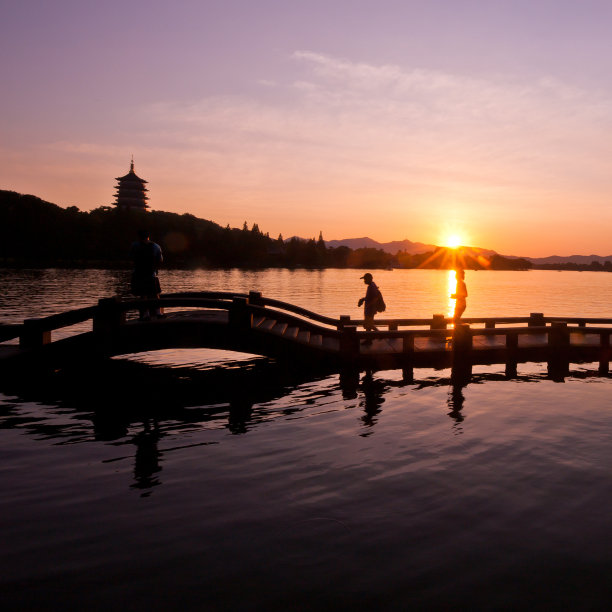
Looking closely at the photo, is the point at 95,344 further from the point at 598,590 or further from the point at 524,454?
the point at 598,590

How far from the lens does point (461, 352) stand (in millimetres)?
14953

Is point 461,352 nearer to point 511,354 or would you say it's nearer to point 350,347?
point 511,354

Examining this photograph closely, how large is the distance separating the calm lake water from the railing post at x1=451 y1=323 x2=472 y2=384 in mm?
2307

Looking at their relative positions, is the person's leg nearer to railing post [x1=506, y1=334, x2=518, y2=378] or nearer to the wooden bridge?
the wooden bridge

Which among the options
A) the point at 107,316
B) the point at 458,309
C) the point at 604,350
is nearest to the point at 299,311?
the point at 458,309

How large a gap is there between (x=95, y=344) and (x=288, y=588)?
10305mm

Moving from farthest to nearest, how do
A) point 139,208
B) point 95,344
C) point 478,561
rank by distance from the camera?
1. point 139,208
2. point 95,344
3. point 478,561

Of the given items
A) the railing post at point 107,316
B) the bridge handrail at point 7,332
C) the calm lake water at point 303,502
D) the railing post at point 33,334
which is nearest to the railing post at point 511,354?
the calm lake water at point 303,502

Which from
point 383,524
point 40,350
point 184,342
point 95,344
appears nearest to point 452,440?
point 383,524

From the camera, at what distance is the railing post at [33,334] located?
13.6m

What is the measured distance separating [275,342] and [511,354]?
722 cm

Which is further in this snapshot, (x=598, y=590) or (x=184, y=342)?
(x=184, y=342)

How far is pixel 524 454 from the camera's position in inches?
335

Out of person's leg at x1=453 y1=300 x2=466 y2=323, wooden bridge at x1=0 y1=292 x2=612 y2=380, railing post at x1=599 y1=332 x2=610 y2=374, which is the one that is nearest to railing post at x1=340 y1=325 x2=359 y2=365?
wooden bridge at x1=0 y1=292 x2=612 y2=380
